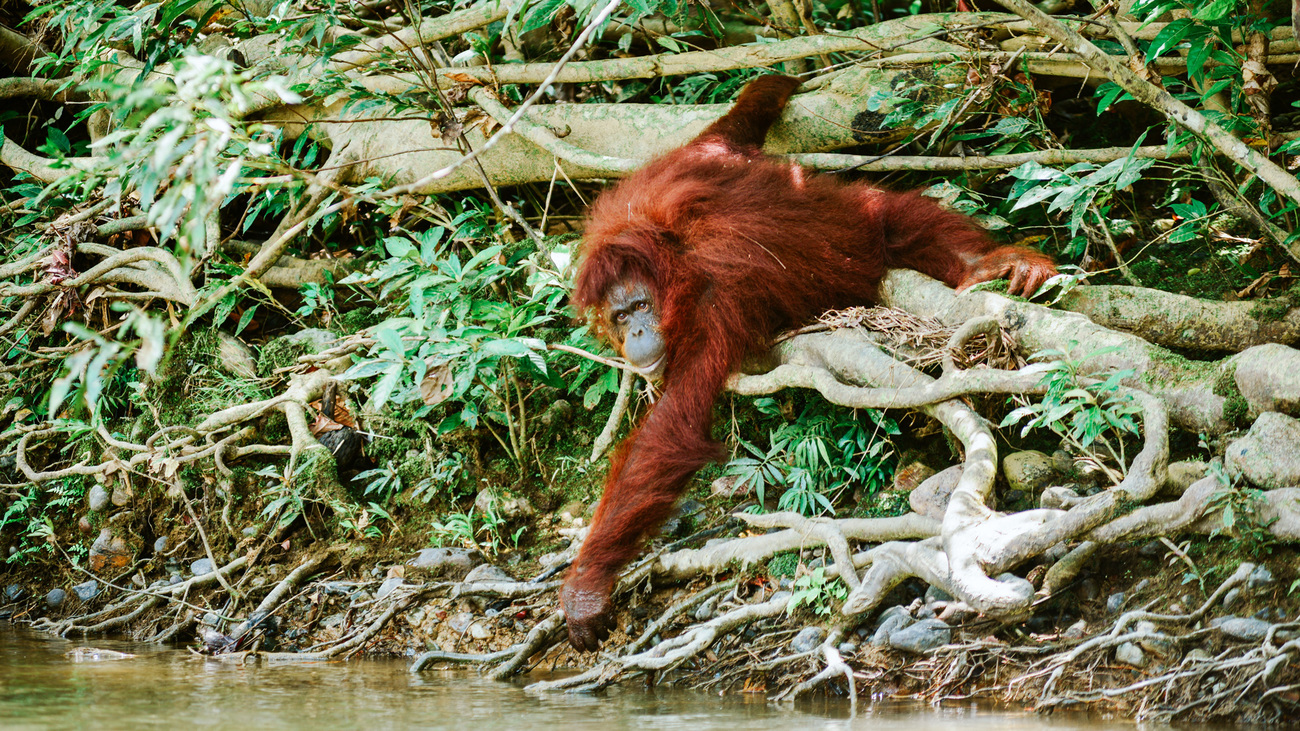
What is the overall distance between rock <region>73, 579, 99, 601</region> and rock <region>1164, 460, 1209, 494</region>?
421 cm

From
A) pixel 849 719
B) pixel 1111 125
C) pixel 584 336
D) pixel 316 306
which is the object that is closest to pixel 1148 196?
pixel 1111 125

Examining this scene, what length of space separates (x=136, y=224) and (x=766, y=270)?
3.38 metres

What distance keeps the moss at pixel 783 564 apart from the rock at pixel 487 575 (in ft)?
3.40

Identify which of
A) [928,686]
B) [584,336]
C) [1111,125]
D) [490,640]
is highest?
[1111,125]

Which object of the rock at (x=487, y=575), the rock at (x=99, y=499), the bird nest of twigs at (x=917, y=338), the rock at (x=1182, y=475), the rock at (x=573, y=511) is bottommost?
the rock at (x=487, y=575)

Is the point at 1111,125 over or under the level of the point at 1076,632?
over

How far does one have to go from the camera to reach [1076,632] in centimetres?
264

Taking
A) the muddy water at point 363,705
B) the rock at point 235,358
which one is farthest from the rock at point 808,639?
the rock at point 235,358

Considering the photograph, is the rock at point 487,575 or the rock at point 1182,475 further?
the rock at point 487,575

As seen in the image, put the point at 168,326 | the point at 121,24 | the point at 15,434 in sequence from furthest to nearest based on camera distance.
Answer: the point at 168,326, the point at 15,434, the point at 121,24

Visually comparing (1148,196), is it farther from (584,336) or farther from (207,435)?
(207,435)

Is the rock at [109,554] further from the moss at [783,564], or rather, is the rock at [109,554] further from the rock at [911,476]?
the rock at [911,476]

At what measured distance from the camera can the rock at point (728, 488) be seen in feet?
12.7

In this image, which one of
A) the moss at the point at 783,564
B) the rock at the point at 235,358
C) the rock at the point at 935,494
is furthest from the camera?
the rock at the point at 235,358
